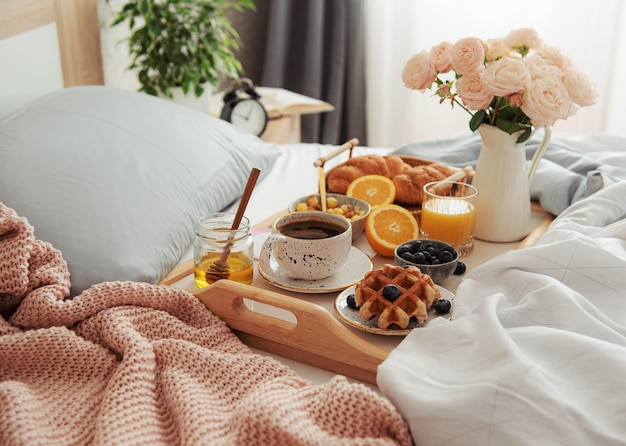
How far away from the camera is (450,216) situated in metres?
1.21

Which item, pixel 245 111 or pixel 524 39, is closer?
pixel 524 39

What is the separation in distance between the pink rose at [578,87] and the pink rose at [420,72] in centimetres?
23

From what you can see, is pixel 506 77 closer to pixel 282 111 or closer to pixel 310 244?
pixel 310 244

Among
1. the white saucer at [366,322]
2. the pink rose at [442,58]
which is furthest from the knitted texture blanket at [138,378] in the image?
the pink rose at [442,58]

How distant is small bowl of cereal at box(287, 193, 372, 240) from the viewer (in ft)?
4.19

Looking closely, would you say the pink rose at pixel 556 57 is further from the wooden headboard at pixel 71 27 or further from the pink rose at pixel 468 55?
the wooden headboard at pixel 71 27

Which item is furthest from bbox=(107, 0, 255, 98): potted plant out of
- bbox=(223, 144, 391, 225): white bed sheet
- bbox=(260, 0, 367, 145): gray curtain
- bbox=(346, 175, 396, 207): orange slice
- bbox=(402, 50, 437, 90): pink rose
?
bbox=(402, 50, 437, 90): pink rose

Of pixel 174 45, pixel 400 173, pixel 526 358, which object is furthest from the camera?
pixel 174 45

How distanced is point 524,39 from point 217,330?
0.74m

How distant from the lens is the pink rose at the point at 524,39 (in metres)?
1.22

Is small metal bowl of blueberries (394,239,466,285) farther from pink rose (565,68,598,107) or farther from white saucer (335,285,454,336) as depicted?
pink rose (565,68,598,107)

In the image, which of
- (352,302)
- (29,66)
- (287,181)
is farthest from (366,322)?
(29,66)

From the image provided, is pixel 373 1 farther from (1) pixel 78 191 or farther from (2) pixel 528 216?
(1) pixel 78 191

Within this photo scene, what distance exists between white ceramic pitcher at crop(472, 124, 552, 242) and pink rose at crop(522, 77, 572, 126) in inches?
5.3
